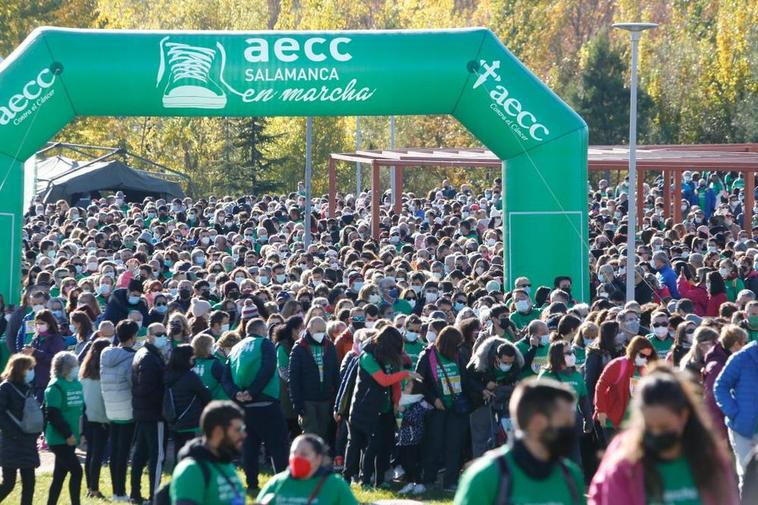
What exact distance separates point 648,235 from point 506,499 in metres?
18.2

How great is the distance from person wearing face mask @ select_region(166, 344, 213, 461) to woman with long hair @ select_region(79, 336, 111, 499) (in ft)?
2.52

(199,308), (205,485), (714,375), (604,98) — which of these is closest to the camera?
(205,485)

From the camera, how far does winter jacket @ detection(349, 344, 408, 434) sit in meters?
11.6

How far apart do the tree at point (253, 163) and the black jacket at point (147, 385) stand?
33.6 meters

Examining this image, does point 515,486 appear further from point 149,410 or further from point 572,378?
point 149,410

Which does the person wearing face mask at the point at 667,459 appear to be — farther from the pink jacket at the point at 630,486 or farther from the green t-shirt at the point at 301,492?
the green t-shirt at the point at 301,492

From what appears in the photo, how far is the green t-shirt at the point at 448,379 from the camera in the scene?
11.8 metres

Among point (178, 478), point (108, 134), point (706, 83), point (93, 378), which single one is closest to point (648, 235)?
point (93, 378)

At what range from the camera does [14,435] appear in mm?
10500

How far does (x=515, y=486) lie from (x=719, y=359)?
510cm

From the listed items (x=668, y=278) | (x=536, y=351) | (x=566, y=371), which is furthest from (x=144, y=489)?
(x=668, y=278)

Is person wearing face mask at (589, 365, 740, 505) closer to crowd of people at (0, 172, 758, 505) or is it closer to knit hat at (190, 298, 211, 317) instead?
crowd of people at (0, 172, 758, 505)

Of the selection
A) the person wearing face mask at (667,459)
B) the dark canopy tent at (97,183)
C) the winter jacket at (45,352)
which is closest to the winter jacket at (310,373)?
the winter jacket at (45,352)

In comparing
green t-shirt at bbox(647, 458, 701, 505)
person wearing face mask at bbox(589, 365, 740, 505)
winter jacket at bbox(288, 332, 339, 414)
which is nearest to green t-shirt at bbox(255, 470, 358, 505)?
person wearing face mask at bbox(589, 365, 740, 505)
